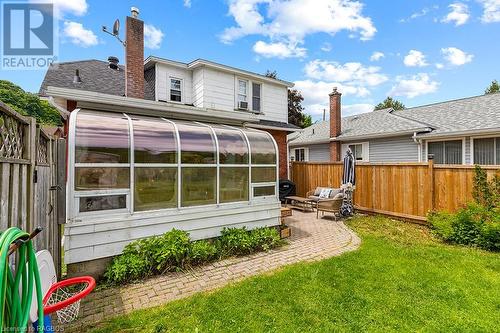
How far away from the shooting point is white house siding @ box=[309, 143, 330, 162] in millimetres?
17234

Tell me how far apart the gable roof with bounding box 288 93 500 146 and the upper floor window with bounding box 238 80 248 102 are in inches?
270

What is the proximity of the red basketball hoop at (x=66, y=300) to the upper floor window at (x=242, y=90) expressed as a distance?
437 inches

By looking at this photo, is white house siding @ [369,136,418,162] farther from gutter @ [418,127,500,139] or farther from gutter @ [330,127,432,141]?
gutter @ [418,127,500,139]

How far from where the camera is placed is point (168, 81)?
1145 cm

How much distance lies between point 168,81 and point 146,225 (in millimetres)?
8690

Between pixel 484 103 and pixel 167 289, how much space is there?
1674cm

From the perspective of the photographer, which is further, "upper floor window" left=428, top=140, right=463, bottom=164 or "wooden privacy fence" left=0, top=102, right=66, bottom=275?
"upper floor window" left=428, top=140, right=463, bottom=164

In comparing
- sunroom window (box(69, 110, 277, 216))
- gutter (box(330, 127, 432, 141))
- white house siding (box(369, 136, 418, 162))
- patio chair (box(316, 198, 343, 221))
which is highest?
gutter (box(330, 127, 432, 141))

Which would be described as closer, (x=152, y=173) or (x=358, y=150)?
(x=152, y=173)

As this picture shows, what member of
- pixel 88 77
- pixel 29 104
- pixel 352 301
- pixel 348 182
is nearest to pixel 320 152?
pixel 348 182

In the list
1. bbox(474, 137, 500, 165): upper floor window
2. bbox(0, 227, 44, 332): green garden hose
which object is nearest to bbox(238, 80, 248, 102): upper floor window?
bbox(474, 137, 500, 165): upper floor window

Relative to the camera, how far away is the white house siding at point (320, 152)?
17234 mm

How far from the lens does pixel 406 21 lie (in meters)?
10.6

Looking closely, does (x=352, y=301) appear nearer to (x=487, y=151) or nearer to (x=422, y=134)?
(x=487, y=151)
